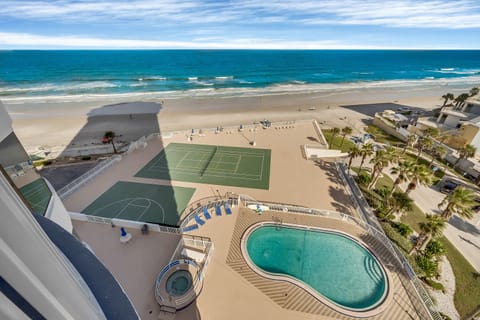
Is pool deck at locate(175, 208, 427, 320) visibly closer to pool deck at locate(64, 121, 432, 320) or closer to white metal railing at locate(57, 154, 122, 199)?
pool deck at locate(64, 121, 432, 320)

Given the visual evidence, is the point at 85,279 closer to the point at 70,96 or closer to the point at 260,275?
the point at 260,275

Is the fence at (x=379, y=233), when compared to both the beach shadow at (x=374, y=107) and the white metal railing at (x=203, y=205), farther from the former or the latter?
the beach shadow at (x=374, y=107)

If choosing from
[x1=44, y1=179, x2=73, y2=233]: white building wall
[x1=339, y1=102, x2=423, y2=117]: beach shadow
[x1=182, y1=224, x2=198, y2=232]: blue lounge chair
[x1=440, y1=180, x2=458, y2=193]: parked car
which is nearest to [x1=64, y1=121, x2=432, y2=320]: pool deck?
[x1=182, y1=224, x2=198, y2=232]: blue lounge chair

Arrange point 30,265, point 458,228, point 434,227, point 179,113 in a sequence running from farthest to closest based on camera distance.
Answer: point 179,113 → point 458,228 → point 434,227 → point 30,265

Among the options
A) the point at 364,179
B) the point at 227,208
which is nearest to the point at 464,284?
the point at 364,179

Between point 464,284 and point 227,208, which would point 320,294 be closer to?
point 227,208

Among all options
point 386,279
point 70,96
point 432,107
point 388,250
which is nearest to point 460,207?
point 388,250
